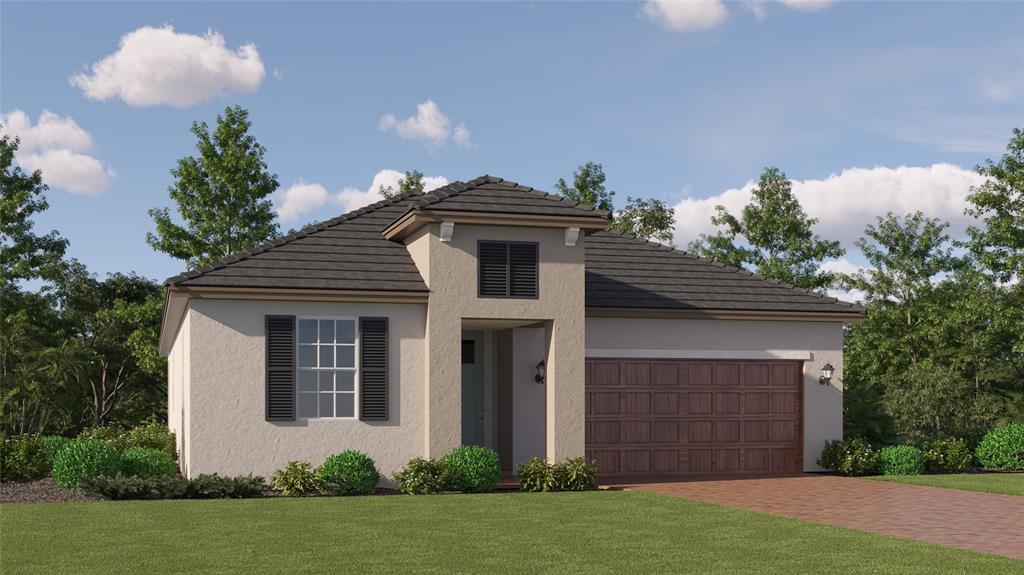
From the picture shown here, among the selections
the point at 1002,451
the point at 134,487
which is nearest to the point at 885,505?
the point at 1002,451

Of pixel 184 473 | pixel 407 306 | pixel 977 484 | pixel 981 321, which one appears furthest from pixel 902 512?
pixel 981 321

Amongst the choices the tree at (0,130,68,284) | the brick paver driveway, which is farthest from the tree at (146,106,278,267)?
the brick paver driveway

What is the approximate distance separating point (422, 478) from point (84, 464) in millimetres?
5301

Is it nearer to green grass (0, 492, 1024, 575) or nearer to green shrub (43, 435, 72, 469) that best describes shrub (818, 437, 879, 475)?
green grass (0, 492, 1024, 575)

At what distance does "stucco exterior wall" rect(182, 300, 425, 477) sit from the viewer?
60.4 ft

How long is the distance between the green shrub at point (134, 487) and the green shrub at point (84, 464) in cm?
44

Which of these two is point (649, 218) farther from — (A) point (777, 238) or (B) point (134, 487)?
(B) point (134, 487)

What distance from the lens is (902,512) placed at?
15.3 metres

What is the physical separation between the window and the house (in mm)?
24

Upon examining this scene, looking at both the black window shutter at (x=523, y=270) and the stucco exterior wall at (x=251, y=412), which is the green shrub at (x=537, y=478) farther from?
the black window shutter at (x=523, y=270)

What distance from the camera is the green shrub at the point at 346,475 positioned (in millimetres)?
17953

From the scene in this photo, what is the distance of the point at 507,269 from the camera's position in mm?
19047

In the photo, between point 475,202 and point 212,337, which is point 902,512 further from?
point 212,337

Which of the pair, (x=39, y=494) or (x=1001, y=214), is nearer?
(x=39, y=494)
